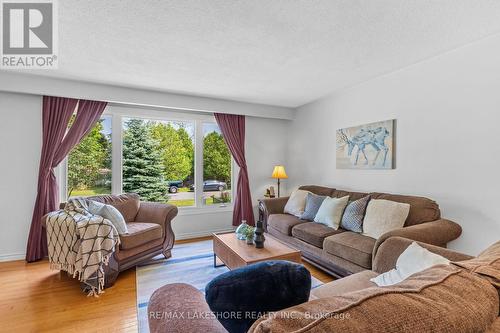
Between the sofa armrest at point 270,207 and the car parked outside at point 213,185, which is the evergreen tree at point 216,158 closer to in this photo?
the car parked outside at point 213,185

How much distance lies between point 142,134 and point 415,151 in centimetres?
391

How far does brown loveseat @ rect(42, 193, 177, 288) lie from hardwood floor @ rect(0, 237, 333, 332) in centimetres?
20


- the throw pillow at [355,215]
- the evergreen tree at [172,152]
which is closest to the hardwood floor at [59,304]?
the throw pillow at [355,215]

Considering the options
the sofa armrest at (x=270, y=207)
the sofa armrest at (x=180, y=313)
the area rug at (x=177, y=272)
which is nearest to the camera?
the sofa armrest at (x=180, y=313)

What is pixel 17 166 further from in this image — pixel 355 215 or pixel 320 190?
pixel 355 215

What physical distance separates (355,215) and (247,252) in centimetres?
140

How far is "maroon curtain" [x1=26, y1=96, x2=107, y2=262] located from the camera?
127 inches

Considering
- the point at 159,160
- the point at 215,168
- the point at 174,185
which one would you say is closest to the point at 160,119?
the point at 159,160

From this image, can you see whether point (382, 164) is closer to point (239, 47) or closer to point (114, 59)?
point (239, 47)

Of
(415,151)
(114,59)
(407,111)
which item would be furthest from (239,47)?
(415,151)

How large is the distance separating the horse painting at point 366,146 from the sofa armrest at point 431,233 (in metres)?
0.93

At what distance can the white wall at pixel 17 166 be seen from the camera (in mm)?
3201

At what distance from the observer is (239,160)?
15.0ft

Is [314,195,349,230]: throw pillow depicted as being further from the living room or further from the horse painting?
the horse painting
